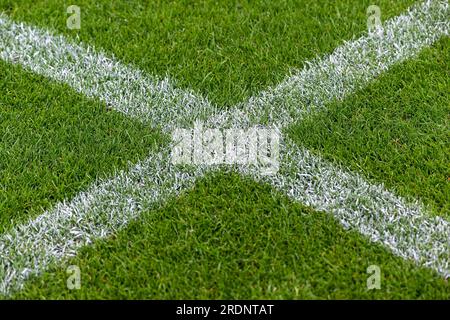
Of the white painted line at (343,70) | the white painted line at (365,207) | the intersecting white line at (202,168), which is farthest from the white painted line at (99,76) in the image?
the white painted line at (365,207)

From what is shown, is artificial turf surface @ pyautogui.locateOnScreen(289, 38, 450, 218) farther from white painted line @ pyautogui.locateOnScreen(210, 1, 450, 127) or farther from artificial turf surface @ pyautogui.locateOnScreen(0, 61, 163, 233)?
artificial turf surface @ pyautogui.locateOnScreen(0, 61, 163, 233)

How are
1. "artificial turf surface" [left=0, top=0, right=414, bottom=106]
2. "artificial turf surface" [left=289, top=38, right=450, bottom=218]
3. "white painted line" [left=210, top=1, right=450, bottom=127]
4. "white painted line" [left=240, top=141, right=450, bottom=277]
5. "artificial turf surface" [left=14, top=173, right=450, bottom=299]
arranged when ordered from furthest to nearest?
"artificial turf surface" [left=0, top=0, right=414, bottom=106], "white painted line" [left=210, top=1, right=450, bottom=127], "artificial turf surface" [left=289, top=38, right=450, bottom=218], "white painted line" [left=240, top=141, right=450, bottom=277], "artificial turf surface" [left=14, top=173, right=450, bottom=299]

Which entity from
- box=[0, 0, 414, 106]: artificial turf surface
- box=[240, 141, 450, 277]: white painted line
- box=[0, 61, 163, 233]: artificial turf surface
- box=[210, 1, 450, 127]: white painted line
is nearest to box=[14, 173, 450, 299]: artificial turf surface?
box=[240, 141, 450, 277]: white painted line

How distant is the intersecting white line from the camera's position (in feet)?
8.66

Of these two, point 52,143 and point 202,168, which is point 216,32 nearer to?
point 202,168

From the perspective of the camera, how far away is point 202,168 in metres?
2.93

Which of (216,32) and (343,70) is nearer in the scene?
(343,70)

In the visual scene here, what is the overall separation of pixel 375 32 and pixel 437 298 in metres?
1.63

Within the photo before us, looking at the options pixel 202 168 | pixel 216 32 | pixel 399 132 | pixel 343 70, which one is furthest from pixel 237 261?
pixel 216 32

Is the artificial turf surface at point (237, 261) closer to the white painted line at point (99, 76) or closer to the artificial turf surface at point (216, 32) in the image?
the white painted line at point (99, 76)

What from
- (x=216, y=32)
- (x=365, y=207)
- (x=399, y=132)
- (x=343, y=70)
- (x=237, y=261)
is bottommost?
(x=237, y=261)

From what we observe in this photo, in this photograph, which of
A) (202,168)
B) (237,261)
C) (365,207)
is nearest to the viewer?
(237,261)

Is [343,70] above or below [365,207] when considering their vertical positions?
above
